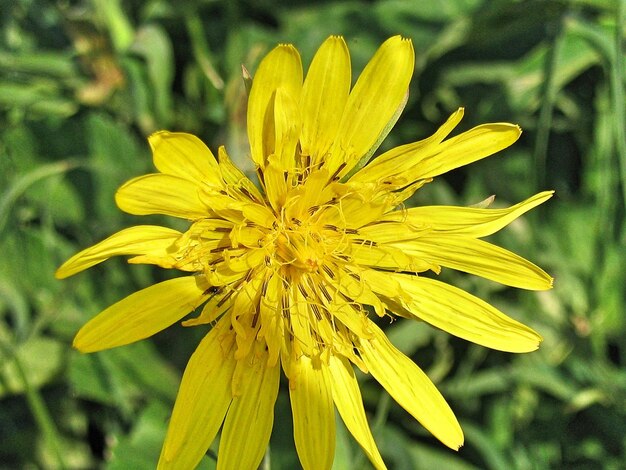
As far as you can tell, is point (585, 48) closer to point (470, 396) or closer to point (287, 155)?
point (470, 396)

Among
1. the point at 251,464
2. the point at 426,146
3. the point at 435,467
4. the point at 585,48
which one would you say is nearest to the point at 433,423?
the point at 251,464

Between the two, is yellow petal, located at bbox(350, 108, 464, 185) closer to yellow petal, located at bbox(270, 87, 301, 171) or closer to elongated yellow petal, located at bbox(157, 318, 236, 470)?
yellow petal, located at bbox(270, 87, 301, 171)

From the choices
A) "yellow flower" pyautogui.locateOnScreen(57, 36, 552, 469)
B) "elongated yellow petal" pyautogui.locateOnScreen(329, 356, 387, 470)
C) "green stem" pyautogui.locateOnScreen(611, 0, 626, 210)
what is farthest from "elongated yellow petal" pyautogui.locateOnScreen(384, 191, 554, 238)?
"green stem" pyautogui.locateOnScreen(611, 0, 626, 210)

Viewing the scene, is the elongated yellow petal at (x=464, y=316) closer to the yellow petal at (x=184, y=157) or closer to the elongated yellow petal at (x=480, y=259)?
the elongated yellow petal at (x=480, y=259)

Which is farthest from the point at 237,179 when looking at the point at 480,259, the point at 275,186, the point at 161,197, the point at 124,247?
the point at 480,259

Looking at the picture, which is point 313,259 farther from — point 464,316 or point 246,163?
A: point 246,163
